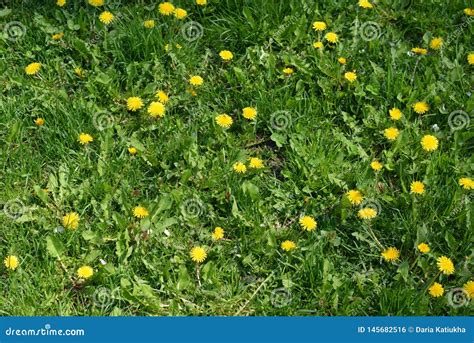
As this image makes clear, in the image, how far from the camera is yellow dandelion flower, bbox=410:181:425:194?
3572 mm

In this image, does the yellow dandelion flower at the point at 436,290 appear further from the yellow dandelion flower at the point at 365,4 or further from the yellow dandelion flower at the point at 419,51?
the yellow dandelion flower at the point at 365,4

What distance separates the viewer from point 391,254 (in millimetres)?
3350

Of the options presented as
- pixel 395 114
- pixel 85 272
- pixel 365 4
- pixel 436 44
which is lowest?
pixel 85 272

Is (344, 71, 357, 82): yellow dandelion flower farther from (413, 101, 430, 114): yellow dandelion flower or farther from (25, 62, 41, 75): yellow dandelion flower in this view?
(25, 62, 41, 75): yellow dandelion flower

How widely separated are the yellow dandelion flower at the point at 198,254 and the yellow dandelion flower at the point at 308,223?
491mm

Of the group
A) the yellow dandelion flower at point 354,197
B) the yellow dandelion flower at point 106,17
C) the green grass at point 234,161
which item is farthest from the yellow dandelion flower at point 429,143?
the yellow dandelion flower at point 106,17

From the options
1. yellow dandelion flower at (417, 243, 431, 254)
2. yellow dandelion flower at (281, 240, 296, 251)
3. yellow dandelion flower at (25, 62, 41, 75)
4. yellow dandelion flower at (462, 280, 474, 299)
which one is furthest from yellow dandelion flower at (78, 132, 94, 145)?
yellow dandelion flower at (462, 280, 474, 299)

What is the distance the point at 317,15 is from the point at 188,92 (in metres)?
1.02

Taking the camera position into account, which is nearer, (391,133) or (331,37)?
(391,133)

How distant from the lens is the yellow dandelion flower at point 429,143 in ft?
12.4

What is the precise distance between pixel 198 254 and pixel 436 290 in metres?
1.08

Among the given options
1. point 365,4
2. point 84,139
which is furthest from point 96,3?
point 365,4

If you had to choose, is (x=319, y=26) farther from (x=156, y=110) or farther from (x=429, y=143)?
(x=156, y=110)

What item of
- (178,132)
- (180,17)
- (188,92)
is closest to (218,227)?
(178,132)
